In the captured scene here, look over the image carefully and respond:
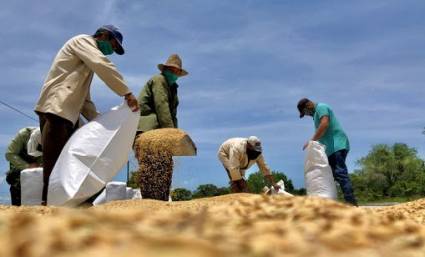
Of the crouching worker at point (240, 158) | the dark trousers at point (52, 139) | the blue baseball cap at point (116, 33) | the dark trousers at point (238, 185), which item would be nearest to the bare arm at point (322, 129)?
the crouching worker at point (240, 158)

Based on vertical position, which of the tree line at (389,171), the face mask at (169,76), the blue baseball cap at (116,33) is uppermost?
the blue baseball cap at (116,33)

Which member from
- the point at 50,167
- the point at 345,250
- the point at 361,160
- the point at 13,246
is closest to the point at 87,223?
the point at 13,246

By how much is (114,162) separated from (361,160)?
35.9m

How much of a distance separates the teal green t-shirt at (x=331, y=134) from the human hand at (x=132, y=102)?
2579 mm

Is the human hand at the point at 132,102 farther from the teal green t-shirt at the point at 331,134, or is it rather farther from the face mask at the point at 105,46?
the teal green t-shirt at the point at 331,134

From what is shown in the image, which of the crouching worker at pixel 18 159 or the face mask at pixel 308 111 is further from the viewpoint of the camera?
the crouching worker at pixel 18 159

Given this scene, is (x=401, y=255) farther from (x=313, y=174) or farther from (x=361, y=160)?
(x=361, y=160)

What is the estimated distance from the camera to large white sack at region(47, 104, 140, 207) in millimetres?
3418

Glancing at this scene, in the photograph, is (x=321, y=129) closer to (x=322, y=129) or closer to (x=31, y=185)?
(x=322, y=129)

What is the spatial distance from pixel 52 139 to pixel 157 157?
1.40m

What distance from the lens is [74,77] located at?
3.92 m

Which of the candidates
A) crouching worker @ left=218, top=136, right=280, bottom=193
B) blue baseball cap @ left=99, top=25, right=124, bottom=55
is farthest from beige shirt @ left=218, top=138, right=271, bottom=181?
blue baseball cap @ left=99, top=25, right=124, bottom=55

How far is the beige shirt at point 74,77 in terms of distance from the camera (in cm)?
382

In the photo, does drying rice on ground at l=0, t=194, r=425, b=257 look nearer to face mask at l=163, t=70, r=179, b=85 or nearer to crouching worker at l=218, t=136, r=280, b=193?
face mask at l=163, t=70, r=179, b=85
